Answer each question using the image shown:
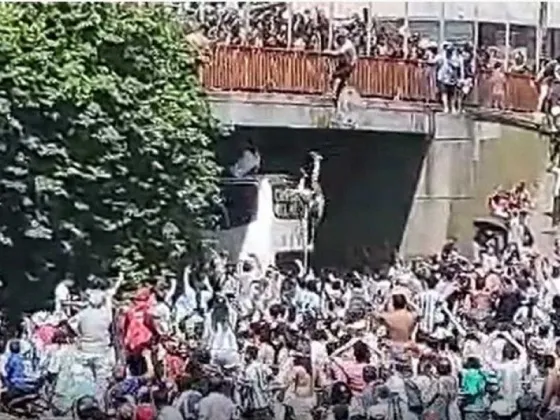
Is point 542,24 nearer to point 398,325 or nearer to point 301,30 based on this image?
point 301,30

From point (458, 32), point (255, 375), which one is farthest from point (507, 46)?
point (255, 375)

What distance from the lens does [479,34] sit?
4.27m

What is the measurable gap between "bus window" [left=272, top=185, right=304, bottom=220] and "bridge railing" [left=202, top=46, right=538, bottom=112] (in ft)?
0.93

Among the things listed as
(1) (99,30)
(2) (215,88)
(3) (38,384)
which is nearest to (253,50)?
(2) (215,88)

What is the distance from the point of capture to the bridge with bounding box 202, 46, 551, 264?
14.1 feet

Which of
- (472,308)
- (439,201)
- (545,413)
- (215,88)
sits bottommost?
(545,413)

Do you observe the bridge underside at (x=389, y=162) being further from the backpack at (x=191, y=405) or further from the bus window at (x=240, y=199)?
the backpack at (x=191, y=405)

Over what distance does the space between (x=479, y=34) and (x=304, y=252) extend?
31.0 inches

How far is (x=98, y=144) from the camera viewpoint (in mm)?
4277

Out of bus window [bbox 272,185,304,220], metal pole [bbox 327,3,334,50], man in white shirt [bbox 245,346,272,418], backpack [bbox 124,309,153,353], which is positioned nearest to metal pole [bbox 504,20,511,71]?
metal pole [bbox 327,3,334,50]

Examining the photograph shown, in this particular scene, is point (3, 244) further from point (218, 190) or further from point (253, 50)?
point (253, 50)

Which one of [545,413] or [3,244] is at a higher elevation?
[3,244]

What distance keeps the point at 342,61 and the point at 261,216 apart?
0.50m

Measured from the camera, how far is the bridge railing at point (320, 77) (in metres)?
4.29
